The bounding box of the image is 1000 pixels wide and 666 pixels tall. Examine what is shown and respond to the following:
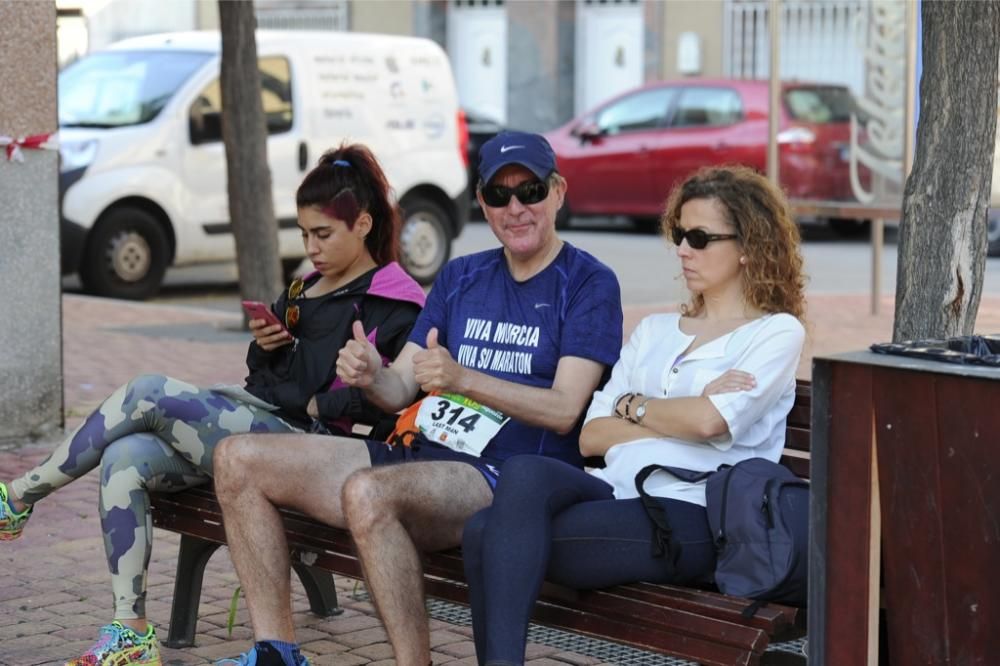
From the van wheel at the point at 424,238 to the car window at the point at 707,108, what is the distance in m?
5.01

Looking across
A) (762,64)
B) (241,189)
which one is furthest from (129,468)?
(762,64)

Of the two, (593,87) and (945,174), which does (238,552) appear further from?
(593,87)

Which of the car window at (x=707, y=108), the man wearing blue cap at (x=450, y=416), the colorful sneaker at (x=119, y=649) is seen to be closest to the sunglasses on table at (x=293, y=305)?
the man wearing blue cap at (x=450, y=416)

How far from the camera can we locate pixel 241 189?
10297mm

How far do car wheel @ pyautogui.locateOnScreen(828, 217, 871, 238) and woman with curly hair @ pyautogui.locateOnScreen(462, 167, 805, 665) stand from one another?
50.2 feet

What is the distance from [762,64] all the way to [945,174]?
66.9 feet

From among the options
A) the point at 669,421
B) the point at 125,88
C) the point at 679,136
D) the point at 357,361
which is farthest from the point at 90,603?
the point at 679,136

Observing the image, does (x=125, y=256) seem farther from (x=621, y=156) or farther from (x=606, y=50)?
(x=606, y=50)

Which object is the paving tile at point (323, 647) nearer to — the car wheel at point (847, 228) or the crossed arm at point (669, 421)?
the crossed arm at point (669, 421)

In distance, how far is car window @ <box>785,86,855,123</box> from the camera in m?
16.9

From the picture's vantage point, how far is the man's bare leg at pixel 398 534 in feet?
12.0

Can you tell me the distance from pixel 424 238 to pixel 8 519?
9.19m

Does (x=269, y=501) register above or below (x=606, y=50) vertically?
below

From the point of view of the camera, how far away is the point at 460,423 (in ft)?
13.5
